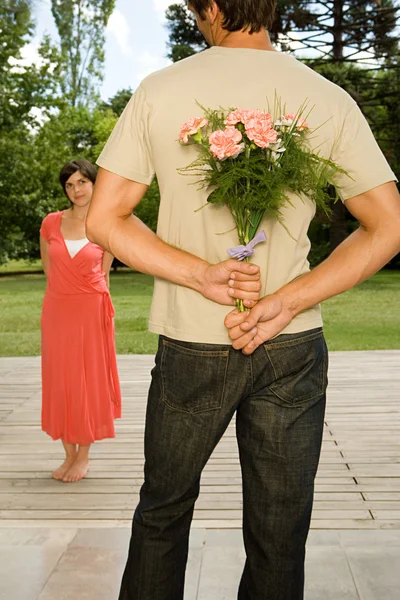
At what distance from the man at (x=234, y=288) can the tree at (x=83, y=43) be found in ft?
93.3

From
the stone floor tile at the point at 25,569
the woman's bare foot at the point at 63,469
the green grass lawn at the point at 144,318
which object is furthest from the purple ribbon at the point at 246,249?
the green grass lawn at the point at 144,318

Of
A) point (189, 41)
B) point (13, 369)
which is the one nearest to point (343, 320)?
point (13, 369)

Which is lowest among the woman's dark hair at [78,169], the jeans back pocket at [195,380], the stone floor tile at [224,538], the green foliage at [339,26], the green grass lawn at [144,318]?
the green grass lawn at [144,318]

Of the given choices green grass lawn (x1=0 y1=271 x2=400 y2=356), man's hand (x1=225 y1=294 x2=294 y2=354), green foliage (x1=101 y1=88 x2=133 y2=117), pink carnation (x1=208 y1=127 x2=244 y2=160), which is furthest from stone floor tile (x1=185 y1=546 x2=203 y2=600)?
green foliage (x1=101 y1=88 x2=133 y2=117)

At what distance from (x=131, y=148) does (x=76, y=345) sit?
237 centimetres

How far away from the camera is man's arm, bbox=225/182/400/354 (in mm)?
1559

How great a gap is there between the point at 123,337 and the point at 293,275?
980 centimetres

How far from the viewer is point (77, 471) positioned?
3.79m

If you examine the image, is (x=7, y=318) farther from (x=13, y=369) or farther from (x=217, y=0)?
(x=217, y=0)

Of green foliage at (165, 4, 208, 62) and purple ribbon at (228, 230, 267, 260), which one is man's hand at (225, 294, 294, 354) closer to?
purple ribbon at (228, 230, 267, 260)

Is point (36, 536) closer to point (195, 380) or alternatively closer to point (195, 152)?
point (195, 380)

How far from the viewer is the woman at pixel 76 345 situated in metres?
3.85

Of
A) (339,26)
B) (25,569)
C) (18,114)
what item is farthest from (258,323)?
(18,114)

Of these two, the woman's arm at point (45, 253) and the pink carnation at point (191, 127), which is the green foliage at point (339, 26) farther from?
the pink carnation at point (191, 127)
